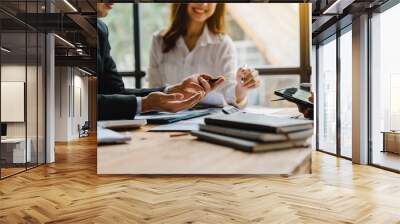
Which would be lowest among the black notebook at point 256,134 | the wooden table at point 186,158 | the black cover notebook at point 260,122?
the wooden table at point 186,158

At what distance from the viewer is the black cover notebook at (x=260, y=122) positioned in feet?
16.8

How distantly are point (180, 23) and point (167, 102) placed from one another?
111 cm

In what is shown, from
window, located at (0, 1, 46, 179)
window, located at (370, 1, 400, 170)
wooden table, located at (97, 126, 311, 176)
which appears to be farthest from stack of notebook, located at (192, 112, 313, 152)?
window, located at (0, 1, 46, 179)

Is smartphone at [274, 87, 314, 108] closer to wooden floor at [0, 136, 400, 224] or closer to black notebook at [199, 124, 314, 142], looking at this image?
black notebook at [199, 124, 314, 142]

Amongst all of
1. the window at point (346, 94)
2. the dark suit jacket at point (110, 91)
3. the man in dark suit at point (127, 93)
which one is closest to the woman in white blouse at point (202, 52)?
the man in dark suit at point (127, 93)

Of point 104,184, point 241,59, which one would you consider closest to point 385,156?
point 241,59

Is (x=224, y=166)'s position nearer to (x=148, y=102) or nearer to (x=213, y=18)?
(x=148, y=102)

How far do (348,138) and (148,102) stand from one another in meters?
4.47

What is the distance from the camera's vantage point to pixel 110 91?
5.40 m

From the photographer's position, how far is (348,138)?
7.82 m

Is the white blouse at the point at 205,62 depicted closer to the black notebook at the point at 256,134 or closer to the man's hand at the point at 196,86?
the man's hand at the point at 196,86

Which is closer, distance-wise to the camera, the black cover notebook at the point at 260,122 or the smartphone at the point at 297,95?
the black cover notebook at the point at 260,122

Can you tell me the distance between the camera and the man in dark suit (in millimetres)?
5355

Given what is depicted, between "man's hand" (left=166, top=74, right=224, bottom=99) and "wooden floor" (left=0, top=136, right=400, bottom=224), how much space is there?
124cm
